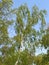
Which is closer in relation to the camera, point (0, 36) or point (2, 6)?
point (2, 6)

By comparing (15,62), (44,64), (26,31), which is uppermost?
(26,31)

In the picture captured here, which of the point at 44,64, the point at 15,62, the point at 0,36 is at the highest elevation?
the point at 15,62

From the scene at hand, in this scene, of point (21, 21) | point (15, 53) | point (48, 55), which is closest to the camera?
point (48, 55)

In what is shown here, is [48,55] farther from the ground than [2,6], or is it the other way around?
[2,6]

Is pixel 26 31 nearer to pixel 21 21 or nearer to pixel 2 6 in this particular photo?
pixel 21 21

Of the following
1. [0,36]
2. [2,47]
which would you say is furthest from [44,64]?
[2,47]

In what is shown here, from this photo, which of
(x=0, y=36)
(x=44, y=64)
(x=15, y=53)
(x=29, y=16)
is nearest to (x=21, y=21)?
(x=29, y=16)

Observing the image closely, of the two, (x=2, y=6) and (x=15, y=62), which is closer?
(x=2, y=6)

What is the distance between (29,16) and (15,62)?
5.36m

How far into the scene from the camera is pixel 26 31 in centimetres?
2777

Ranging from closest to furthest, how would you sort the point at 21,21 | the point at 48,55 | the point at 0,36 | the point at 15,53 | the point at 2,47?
the point at 48,55 → the point at 0,36 → the point at 2,47 → the point at 15,53 → the point at 21,21

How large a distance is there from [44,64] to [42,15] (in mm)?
11021

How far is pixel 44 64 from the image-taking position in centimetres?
1872

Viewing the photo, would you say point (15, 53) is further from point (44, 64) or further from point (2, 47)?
point (44, 64)
